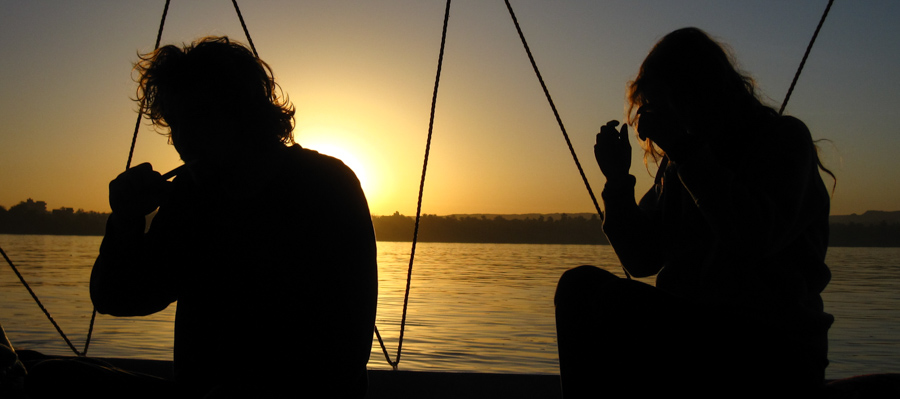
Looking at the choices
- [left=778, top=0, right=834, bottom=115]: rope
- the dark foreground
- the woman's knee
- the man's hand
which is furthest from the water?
the woman's knee

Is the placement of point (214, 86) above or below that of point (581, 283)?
above

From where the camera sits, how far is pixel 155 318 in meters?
7.69

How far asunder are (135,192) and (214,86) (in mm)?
270

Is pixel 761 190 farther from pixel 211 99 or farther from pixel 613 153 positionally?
pixel 211 99

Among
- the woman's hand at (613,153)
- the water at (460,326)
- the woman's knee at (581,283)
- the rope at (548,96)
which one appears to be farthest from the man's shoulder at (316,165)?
the water at (460,326)

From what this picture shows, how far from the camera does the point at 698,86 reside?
147cm

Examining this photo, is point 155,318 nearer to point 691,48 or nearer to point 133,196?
point 133,196

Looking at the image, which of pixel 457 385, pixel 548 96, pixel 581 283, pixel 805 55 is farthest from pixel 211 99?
pixel 805 55

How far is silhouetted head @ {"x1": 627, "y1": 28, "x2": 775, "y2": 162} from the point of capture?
4.75 feet

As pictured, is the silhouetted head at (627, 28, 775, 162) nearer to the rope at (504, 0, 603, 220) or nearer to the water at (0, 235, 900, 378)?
the rope at (504, 0, 603, 220)

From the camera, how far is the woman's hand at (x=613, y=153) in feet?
5.22

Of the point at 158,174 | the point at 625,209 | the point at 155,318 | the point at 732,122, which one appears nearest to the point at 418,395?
the point at 625,209

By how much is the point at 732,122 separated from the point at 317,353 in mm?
942

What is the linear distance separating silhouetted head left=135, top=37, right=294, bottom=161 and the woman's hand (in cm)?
73
